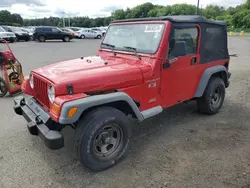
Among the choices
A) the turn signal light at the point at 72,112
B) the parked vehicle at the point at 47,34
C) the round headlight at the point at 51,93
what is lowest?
the turn signal light at the point at 72,112

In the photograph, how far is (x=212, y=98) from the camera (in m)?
4.89

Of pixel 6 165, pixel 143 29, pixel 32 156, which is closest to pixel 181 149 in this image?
pixel 143 29

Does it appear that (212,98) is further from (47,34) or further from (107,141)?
(47,34)

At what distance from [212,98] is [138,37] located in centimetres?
219

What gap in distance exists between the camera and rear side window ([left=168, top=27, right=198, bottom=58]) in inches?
145

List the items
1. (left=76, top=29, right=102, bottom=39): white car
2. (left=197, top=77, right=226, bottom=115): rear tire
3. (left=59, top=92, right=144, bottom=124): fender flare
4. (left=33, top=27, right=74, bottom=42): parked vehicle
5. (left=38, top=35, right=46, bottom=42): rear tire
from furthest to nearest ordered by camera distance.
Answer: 1. (left=76, top=29, right=102, bottom=39): white car
2. (left=38, top=35, right=46, bottom=42): rear tire
3. (left=33, top=27, right=74, bottom=42): parked vehicle
4. (left=197, top=77, right=226, bottom=115): rear tire
5. (left=59, top=92, right=144, bottom=124): fender flare

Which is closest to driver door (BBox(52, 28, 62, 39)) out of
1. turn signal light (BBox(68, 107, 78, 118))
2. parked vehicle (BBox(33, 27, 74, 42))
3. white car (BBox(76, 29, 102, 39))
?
parked vehicle (BBox(33, 27, 74, 42))

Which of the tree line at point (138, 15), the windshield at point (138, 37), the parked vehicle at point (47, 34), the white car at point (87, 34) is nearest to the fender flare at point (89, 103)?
the windshield at point (138, 37)

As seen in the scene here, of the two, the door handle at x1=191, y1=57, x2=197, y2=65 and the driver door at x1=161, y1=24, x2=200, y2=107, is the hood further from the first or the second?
the door handle at x1=191, y1=57, x2=197, y2=65

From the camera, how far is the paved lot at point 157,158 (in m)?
2.93

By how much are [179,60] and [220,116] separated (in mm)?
1822

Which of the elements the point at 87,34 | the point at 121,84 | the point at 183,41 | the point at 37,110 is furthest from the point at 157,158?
the point at 87,34

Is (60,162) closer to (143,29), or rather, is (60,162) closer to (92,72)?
(92,72)

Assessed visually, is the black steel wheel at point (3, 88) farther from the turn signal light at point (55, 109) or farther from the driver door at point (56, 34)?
the driver door at point (56, 34)
